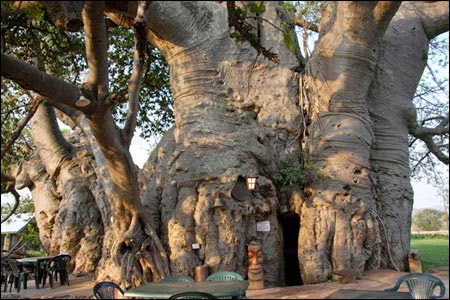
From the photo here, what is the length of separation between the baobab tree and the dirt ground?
15.0 inches

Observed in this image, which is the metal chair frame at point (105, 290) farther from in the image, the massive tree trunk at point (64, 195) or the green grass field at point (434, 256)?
the massive tree trunk at point (64, 195)

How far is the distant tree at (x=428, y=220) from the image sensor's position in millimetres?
33963

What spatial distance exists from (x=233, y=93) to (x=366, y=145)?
9.64ft

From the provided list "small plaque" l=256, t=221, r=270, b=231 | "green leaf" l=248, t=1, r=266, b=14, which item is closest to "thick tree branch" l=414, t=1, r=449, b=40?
"small plaque" l=256, t=221, r=270, b=231

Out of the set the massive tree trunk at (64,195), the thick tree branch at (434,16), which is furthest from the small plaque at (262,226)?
the thick tree branch at (434,16)

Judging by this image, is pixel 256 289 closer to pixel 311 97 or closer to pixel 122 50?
pixel 311 97

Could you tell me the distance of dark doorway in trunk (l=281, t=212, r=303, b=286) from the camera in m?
9.52

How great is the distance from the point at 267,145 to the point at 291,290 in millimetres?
3027

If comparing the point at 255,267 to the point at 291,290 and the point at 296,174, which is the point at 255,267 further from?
the point at 296,174

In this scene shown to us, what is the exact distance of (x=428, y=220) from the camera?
35312mm

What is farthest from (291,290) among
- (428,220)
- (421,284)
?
(428,220)

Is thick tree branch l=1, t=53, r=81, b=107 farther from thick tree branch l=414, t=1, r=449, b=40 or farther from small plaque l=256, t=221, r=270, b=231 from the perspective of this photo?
thick tree branch l=414, t=1, r=449, b=40

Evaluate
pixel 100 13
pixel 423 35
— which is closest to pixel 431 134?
pixel 423 35

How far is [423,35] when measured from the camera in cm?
992
